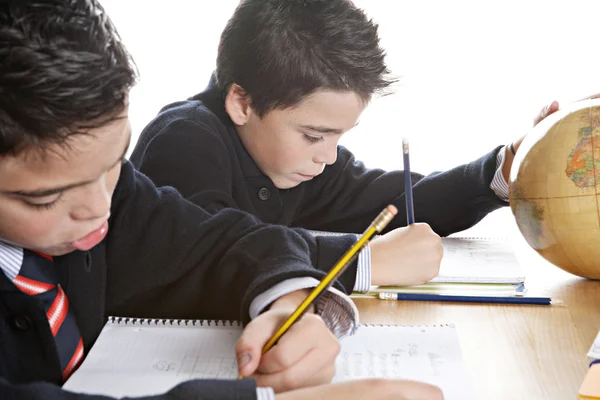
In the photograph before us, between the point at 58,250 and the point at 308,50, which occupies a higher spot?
the point at 308,50

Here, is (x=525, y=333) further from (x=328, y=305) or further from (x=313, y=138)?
(x=313, y=138)

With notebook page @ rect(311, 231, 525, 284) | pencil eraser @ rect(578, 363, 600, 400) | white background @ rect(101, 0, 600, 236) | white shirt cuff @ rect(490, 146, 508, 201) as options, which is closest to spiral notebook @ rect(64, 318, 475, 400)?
pencil eraser @ rect(578, 363, 600, 400)

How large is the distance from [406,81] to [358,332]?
8.98 ft

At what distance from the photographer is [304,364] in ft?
3.05

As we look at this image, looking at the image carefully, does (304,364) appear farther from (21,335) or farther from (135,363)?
(21,335)

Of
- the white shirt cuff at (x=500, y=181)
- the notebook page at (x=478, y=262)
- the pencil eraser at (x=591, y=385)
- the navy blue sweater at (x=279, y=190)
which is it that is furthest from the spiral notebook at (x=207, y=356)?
the white shirt cuff at (x=500, y=181)

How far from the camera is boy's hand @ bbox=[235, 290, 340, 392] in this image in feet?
3.03

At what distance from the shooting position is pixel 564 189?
1240 mm

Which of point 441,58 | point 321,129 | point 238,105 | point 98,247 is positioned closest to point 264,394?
point 98,247

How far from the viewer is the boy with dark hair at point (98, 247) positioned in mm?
840

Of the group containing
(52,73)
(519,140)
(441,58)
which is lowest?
(441,58)

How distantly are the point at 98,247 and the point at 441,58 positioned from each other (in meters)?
2.88

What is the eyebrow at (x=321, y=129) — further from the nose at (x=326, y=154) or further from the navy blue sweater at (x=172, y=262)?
the navy blue sweater at (x=172, y=262)

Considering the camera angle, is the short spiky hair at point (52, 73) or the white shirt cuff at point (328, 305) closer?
the short spiky hair at point (52, 73)
